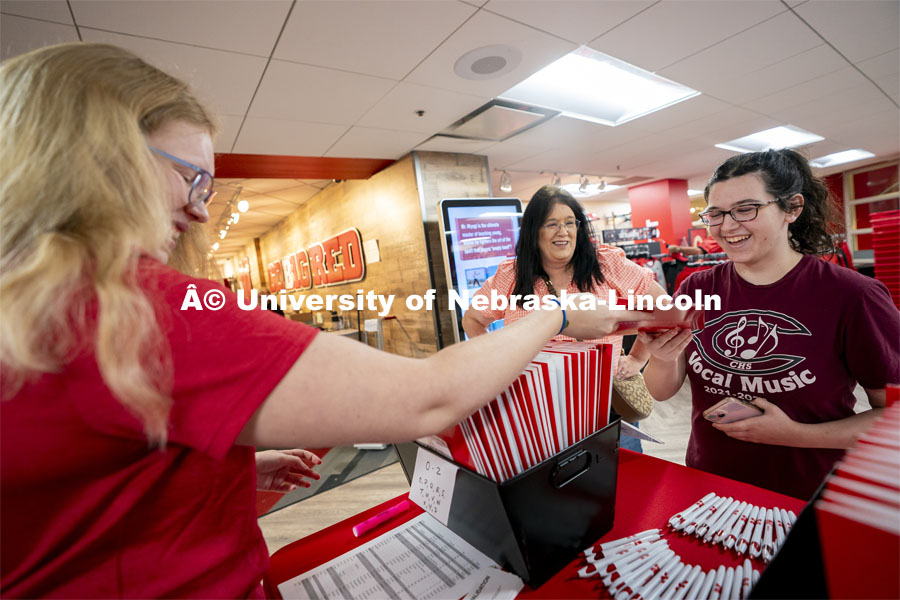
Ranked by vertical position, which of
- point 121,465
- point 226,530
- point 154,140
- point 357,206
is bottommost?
point 226,530

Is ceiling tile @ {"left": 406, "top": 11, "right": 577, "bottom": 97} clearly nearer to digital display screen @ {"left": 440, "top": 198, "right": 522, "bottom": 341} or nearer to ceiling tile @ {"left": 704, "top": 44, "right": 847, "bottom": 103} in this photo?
digital display screen @ {"left": 440, "top": 198, "right": 522, "bottom": 341}

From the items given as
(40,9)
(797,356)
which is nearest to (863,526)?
(797,356)

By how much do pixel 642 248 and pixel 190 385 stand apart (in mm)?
6007

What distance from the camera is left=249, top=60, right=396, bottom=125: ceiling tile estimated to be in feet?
9.05

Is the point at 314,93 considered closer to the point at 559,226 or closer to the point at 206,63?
the point at 206,63

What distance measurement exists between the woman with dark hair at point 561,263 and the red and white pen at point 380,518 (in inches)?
54.5

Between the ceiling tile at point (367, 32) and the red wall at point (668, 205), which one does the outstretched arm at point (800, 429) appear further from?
the red wall at point (668, 205)

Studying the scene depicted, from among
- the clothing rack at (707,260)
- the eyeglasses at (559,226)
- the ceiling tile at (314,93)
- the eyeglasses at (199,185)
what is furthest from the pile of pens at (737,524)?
the clothing rack at (707,260)

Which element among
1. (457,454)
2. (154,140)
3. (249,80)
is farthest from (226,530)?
(249,80)

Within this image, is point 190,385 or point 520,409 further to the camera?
point 520,409

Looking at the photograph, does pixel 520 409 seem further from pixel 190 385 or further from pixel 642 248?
pixel 642 248

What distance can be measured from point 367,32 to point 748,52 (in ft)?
9.82

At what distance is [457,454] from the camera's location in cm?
70

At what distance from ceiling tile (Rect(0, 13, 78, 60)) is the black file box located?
281cm
